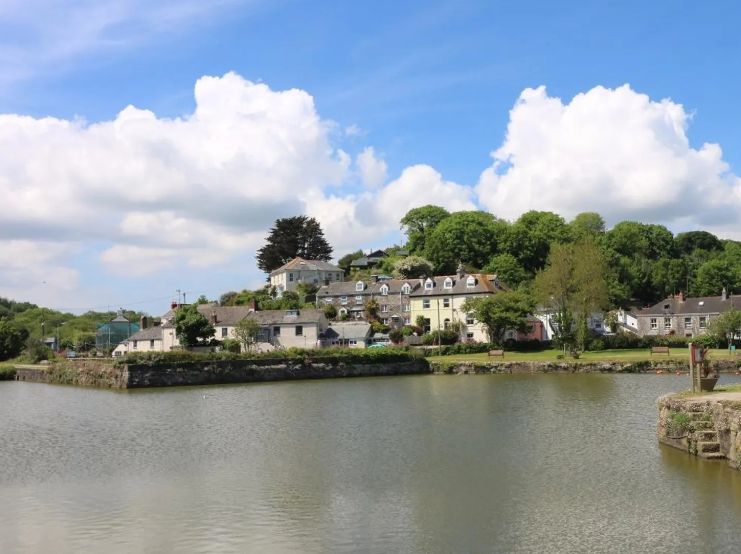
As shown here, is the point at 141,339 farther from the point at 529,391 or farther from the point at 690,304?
the point at 690,304

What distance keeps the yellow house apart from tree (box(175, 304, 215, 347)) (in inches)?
1066

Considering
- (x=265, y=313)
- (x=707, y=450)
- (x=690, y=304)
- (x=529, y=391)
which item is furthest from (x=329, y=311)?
(x=707, y=450)


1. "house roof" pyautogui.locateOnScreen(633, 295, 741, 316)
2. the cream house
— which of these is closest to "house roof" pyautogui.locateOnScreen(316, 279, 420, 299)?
the cream house

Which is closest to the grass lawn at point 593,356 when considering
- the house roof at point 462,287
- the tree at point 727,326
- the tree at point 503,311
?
the tree at point 727,326

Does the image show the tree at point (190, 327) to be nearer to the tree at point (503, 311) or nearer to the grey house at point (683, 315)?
the tree at point (503, 311)

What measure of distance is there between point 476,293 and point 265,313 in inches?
1050

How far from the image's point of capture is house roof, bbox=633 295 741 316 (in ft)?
297

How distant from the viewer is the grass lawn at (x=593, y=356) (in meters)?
66.7

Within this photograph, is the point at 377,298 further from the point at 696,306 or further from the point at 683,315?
the point at 696,306

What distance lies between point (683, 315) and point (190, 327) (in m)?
61.8

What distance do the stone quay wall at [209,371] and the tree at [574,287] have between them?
15.6 metres

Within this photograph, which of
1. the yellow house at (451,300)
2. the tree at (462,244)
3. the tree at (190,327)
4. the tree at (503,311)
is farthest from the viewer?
the tree at (462,244)

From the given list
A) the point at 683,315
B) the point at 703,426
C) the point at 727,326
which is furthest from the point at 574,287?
the point at 703,426

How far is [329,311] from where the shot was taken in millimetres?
99875
